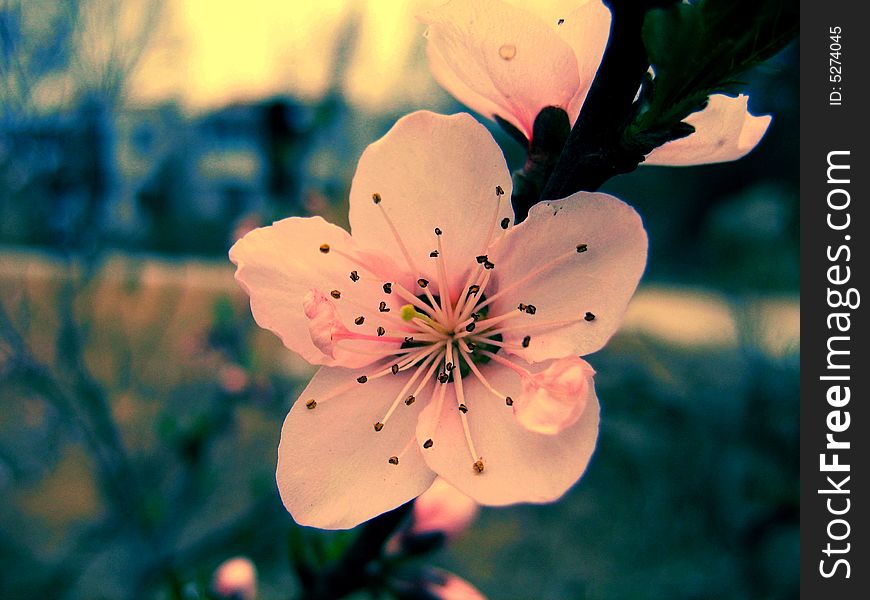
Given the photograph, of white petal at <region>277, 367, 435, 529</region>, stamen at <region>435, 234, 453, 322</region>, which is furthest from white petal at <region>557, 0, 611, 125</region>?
white petal at <region>277, 367, 435, 529</region>

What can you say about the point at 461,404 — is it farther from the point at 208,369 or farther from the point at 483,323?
the point at 208,369

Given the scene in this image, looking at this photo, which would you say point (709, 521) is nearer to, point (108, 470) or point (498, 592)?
point (498, 592)

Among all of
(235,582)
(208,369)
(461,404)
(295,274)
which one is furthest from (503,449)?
(208,369)

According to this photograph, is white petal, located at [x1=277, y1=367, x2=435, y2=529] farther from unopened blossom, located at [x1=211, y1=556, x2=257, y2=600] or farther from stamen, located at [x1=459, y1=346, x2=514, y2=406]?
unopened blossom, located at [x1=211, y1=556, x2=257, y2=600]

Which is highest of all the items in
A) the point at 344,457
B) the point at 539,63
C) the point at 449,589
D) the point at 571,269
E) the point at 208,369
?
the point at 539,63

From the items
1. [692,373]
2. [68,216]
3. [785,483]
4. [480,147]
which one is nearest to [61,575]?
[68,216]

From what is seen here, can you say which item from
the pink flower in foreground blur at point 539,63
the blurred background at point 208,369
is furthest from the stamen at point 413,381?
the blurred background at point 208,369
